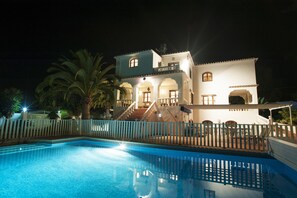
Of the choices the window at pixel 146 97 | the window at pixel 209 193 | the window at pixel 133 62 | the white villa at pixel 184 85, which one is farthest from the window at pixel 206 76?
the window at pixel 209 193

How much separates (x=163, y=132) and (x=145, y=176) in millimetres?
4831

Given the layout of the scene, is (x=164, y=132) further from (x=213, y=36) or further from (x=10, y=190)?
(x=213, y=36)

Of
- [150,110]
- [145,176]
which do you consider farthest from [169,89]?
[145,176]

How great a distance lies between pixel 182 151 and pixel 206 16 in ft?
53.7

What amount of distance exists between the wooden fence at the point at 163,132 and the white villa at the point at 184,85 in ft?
12.9

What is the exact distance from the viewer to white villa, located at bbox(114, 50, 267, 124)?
647 inches

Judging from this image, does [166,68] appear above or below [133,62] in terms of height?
below

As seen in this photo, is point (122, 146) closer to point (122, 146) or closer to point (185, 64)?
point (122, 146)

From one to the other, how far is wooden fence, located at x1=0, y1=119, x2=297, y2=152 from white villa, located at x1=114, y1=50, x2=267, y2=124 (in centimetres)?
393

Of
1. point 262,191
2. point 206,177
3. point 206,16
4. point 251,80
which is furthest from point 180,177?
point 206,16

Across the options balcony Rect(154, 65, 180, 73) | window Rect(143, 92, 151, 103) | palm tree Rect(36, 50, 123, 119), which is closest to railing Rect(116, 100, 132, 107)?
window Rect(143, 92, 151, 103)

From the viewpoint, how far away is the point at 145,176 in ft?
17.7

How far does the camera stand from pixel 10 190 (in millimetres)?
4133

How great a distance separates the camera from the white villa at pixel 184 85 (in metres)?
16.4
